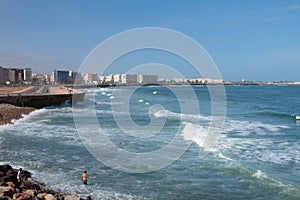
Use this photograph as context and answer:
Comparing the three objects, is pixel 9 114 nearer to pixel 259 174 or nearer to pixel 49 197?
pixel 49 197

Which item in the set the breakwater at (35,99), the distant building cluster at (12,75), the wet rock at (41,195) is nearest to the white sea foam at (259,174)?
the wet rock at (41,195)

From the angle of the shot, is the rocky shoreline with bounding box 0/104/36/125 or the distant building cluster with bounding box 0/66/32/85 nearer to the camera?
the rocky shoreline with bounding box 0/104/36/125

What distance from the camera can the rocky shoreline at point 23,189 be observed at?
1001 cm

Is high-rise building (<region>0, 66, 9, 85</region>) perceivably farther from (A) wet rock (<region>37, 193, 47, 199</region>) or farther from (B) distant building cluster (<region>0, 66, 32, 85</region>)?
(A) wet rock (<region>37, 193, 47, 199</region>)

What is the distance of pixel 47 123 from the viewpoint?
30.3 meters

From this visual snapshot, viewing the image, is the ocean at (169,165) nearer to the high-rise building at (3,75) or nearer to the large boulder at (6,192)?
the large boulder at (6,192)

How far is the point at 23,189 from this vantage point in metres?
11.3

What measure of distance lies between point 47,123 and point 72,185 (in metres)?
18.7


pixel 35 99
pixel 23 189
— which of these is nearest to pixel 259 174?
pixel 23 189

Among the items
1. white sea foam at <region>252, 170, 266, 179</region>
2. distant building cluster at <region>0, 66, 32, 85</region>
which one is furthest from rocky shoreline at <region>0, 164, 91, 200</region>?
distant building cluster at <region>0, 66, 32, 85</region>

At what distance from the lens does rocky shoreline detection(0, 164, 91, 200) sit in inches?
394

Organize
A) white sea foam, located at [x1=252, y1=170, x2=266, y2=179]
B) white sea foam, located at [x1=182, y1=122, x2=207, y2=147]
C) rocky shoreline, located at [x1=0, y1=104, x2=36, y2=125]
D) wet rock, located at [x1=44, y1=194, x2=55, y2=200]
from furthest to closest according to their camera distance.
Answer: rocky shoreline, located at [x1=0, y1=104, x2=36, y2=125] < white sea foam, located at [x1=182, y1=122, x2=207, y2=147] < white sea foam, located at [x1=252, y1=170, x2=266, y2=179] < wet rock, located at [x1=44, y1=194, x2=55, y2=200]

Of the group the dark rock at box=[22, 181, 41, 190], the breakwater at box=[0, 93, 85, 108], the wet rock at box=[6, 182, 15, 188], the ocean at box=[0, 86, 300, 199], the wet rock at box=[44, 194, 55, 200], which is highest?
the breakwater at box=[0, 93, 85, 108]

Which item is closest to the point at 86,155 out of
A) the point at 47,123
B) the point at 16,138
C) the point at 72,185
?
the point at 72,185
